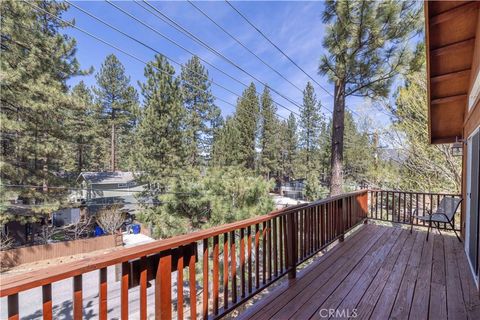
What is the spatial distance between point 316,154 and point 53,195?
22.2 m

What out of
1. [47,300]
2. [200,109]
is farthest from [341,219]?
[200,109]

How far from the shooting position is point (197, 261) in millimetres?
2197

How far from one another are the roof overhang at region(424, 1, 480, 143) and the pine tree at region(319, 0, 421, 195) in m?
1.84

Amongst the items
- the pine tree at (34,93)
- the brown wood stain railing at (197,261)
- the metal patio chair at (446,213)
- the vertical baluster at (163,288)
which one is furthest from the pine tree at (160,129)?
the vertical baluster at (163,288)

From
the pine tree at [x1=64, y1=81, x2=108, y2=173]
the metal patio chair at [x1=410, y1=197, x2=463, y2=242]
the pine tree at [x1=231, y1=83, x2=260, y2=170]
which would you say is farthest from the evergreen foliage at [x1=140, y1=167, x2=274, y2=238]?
the pine tree at [x1=231, y1=83, x2=260, y2=170]

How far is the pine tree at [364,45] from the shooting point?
17.4 feet

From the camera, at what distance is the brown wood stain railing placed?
1078 millimetres

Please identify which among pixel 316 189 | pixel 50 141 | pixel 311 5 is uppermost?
pixel 311 5

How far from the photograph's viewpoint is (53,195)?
10.5 m

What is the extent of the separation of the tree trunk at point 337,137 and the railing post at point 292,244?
4.41 m

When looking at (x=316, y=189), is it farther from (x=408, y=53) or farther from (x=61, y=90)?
(x=61, y=90)

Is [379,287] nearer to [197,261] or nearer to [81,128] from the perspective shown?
[197,261]

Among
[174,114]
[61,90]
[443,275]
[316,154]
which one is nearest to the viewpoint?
[443,275]

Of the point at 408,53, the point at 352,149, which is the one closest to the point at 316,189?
the point at 352,149
